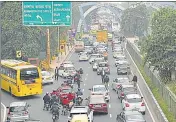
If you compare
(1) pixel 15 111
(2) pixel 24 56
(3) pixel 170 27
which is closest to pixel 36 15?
(1) pixel 15 111

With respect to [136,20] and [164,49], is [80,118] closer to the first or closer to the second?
[164,49]

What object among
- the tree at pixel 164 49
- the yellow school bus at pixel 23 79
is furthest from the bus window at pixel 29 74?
the tree at pixel 164 49

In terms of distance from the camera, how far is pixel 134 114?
79.6ft

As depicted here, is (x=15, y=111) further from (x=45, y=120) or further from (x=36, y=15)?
(x=36, y=15)

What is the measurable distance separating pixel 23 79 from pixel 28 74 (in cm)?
53

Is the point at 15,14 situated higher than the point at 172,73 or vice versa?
the point at 15,14

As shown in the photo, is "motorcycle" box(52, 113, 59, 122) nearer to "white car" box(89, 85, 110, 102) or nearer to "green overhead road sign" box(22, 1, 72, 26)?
"green overhead road sign" box(22, 1, 72, 26)

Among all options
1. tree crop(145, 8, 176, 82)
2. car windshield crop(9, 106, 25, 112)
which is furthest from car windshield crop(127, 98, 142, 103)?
tree crop(145, 8, 176, 82)

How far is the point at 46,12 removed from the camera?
2731cm

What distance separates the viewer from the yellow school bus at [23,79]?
35.1 m

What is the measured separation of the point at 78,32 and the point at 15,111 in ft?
321

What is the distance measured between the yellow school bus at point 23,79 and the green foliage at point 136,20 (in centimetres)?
7688

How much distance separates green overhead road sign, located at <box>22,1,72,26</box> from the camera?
2719 cm

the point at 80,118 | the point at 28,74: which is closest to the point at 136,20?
the point at 28,74
